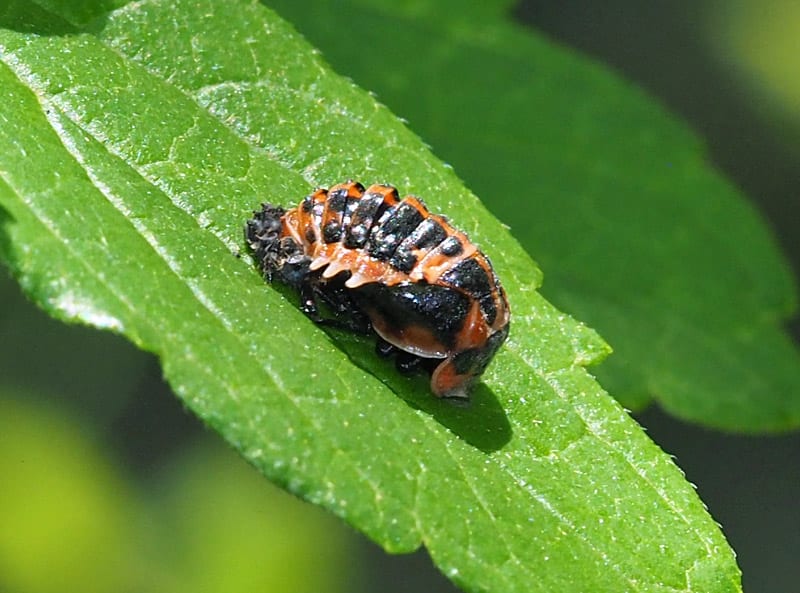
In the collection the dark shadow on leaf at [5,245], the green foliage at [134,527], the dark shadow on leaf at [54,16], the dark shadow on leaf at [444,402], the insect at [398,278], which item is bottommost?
the green foliage at [134,527]

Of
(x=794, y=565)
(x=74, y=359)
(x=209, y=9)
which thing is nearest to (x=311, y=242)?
(x=209, y=9)

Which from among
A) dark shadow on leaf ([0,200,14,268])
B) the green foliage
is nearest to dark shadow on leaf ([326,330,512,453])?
dark shadow on leaf ([0,200,14,268])

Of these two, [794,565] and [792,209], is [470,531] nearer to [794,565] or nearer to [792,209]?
[794,565]

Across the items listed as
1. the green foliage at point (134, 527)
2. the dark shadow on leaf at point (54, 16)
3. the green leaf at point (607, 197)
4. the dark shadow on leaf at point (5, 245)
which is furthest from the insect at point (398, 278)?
the green foliage at point (134, 527)

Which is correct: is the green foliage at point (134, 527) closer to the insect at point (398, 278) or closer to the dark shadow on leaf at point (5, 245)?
the insect at point (398, 278)

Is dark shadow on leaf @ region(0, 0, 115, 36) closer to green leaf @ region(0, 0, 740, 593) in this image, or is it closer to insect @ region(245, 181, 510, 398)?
green leaf @ region(0, 0, 740, 593)

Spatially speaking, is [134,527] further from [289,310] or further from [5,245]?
[5,245]
